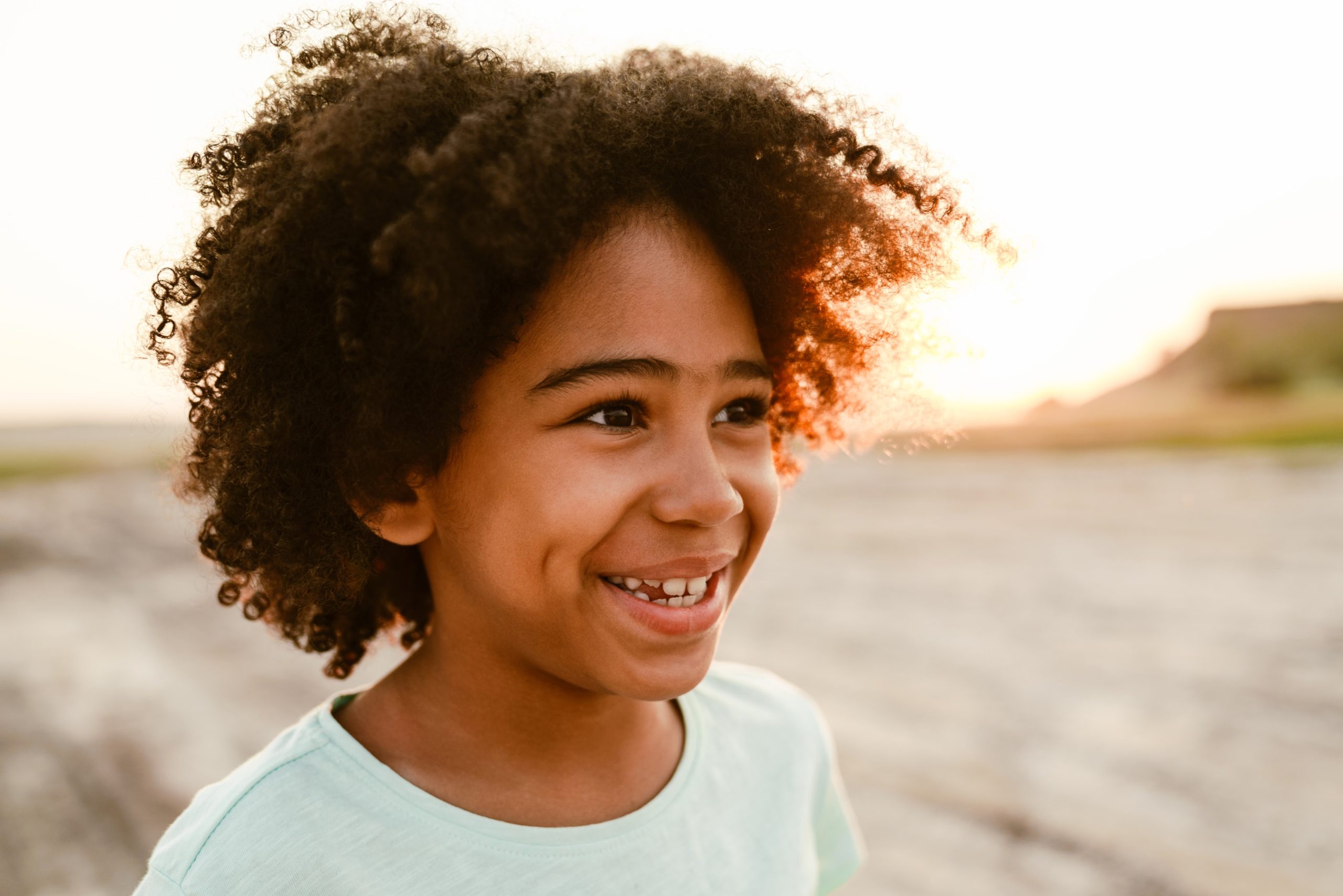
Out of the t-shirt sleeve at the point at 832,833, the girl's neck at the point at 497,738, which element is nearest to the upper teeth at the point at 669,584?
the girl's neck at the point at 497,738

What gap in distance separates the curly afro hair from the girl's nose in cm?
32

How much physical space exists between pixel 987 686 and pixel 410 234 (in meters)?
4.39

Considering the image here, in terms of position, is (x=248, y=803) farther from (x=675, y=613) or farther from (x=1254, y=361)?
(x=1254, y=361)

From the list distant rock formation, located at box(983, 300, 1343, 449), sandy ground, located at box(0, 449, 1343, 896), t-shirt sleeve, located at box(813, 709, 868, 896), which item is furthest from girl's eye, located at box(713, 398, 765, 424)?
distant rock formation, located at box(983, 300, 1343, 449)

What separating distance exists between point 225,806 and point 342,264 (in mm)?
796

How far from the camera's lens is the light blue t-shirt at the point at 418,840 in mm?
1467

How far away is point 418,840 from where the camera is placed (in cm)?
153

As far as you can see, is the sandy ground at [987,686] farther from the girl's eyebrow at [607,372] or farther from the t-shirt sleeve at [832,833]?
the t-shirt sleeve at [832,833]

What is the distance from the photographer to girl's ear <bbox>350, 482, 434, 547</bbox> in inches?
67.9

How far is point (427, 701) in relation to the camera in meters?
1.72

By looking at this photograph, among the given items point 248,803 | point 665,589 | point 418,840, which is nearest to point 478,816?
point 418,840

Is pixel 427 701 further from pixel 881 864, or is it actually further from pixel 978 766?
pixel 978 766

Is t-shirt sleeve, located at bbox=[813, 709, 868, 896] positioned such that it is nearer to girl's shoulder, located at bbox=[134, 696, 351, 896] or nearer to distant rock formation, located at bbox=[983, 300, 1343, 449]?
girl's shoulder, located at bbox=[134, 696, 351, 896]

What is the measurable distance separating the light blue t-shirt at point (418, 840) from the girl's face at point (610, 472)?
0.25 meters
